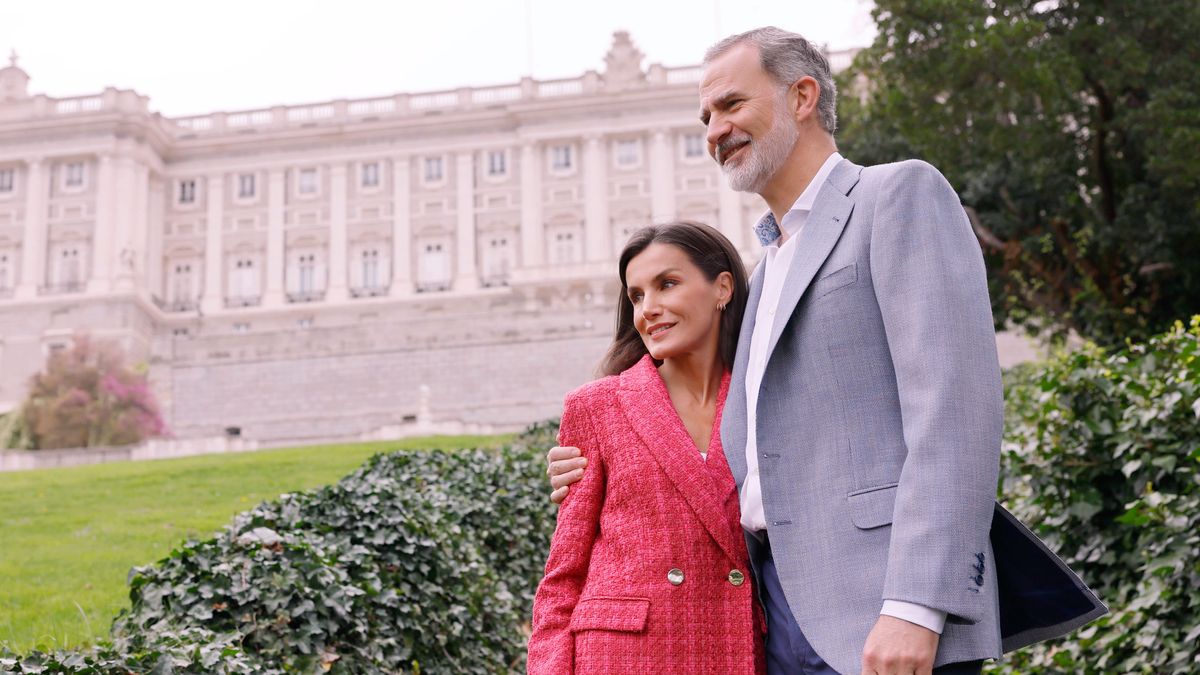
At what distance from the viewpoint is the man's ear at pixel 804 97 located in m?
2.58

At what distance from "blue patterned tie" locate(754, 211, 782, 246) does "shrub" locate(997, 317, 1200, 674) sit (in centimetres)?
197

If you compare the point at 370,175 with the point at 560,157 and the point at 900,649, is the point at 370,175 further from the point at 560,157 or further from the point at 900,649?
the point at 900,649

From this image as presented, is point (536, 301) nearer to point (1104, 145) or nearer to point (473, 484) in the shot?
point (1104, 145)

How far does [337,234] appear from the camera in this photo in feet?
A: 184

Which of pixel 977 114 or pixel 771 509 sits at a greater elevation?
pixel 977 114

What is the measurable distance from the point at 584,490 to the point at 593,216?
52.1 metres

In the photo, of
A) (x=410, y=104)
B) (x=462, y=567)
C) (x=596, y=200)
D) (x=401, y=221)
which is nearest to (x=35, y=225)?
(x=401, y=221)

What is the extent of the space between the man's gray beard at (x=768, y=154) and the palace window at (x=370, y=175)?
55.3m

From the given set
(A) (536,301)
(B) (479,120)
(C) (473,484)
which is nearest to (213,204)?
(B) (479,120)

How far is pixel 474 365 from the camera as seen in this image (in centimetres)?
3319

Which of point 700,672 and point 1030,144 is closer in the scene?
point 700,672

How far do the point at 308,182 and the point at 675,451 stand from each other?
5644 cm

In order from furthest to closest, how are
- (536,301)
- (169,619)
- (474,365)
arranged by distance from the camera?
1. (536,301)
2. (474,365)
3. (169,619)

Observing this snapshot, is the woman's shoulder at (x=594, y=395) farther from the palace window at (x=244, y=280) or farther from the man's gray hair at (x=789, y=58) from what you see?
the palace window at (x=244, y=280)
